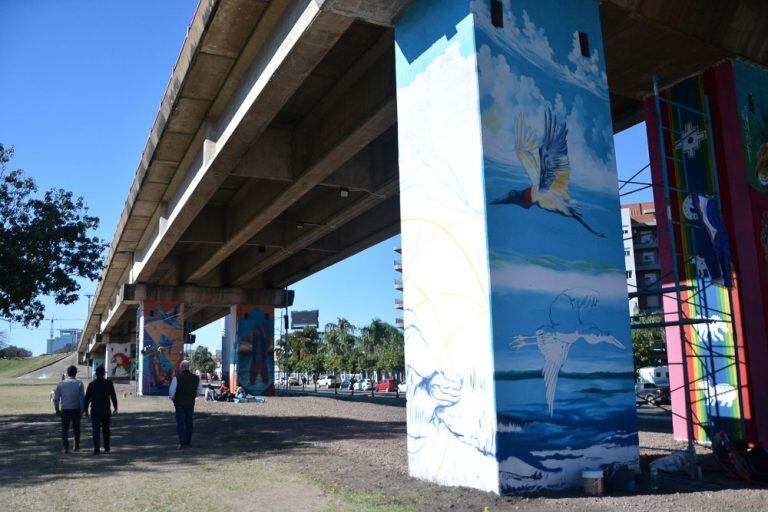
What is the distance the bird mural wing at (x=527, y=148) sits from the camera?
8.04 metres

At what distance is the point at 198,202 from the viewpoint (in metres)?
19.3

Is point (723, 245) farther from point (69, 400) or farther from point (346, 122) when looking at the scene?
point (69, 400)

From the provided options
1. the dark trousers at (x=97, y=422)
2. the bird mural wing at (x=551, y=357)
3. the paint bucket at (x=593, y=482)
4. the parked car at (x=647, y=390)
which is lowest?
the parked car at (x=647, y=390)

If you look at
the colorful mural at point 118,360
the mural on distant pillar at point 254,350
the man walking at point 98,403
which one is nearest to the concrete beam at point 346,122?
the man walking at point 98,403

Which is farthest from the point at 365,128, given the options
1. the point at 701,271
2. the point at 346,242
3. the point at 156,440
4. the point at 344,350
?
the point at 344,350

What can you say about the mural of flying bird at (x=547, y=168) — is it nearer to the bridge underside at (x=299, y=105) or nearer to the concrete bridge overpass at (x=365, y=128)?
the concrete bridge overpass at (x=365, y=128)

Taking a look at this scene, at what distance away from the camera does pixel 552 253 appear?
8.04m

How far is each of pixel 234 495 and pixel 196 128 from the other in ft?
37.3

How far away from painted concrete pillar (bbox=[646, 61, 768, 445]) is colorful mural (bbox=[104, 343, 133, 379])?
66291mm

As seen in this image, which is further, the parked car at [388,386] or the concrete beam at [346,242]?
the parked car at [388,386]

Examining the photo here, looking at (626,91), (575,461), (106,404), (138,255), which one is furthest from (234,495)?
(138,255)

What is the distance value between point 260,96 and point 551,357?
815cm

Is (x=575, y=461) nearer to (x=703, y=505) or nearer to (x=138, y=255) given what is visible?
(x=703, y=505)

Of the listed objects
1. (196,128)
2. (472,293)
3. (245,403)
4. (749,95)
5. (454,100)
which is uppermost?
(196,128)
